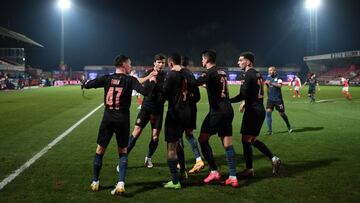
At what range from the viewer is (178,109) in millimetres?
6652

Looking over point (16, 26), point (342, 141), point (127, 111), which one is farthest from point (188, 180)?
point (16, 26)

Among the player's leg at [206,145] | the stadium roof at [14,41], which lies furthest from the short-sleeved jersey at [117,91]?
the stadium roof at [14,41]

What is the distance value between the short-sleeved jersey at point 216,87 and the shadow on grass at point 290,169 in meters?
1.47

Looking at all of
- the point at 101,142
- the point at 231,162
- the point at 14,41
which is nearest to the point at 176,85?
the point at 101,142

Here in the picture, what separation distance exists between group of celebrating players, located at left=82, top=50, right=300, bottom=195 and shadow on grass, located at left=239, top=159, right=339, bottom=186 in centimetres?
18

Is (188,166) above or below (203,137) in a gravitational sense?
below

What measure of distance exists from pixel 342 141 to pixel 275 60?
8128 centimetres

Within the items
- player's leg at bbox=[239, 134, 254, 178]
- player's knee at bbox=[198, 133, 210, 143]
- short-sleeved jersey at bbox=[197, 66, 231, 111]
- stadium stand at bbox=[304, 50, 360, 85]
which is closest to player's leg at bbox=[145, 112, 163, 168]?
player's knee at bbox=[198, 133, 210, 143]

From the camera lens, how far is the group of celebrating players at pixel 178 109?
252 inches

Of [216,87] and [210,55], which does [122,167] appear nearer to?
[216,87]

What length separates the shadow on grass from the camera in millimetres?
7303

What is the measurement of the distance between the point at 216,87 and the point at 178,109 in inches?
31.5

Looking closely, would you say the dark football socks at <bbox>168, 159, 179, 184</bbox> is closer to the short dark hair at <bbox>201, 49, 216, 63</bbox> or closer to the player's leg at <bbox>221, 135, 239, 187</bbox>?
the player's leg at <bbox>221, 135, 239, 187</bbox>

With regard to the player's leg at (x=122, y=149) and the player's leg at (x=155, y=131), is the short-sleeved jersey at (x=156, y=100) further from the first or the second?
the player's leg at (x=122, y=149)
